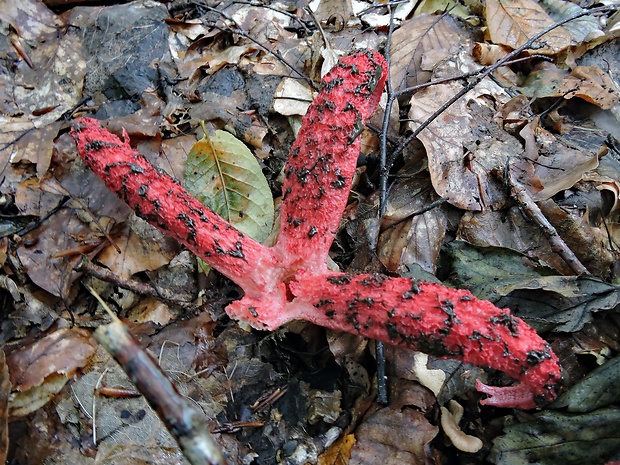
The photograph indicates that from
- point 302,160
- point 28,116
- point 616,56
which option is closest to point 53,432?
point 302,160

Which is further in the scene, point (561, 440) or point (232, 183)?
point (232, 183)

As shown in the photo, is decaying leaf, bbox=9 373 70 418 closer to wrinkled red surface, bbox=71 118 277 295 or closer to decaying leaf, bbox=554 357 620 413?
wrinkled red surface, bbox=71 118 277 295

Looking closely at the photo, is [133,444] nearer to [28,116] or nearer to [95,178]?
[95,178]

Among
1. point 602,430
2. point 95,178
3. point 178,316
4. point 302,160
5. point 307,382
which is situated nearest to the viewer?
point 602,430

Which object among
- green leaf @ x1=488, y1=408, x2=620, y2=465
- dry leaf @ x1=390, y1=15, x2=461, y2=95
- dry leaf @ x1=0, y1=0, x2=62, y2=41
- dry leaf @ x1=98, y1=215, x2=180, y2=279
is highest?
dry leaf @ x1=0, y1=0, x2=62, y2=41

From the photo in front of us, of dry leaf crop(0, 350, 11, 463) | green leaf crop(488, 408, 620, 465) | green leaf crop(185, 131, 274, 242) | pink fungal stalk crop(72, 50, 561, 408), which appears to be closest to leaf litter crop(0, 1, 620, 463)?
→ green leaf crop(488, 408, 620, 465)

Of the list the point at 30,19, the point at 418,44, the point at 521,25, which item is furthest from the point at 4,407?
the point at 521,25

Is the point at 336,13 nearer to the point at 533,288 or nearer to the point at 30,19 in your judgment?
the point at 30,19
